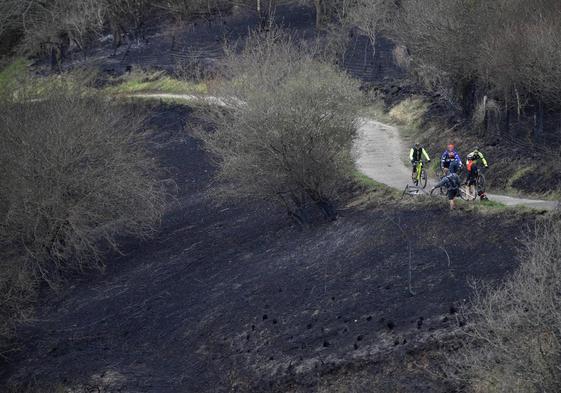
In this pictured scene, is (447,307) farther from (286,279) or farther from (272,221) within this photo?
(272,221)

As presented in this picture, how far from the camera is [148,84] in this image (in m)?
51.7

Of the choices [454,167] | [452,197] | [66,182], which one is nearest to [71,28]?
[66,182]

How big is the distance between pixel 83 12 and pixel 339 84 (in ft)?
81.5

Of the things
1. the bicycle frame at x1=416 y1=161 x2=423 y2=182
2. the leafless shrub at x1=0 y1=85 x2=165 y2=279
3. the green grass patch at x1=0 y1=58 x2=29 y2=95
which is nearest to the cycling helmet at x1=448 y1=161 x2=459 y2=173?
the bicycle frame at x1=416 y1=161 x2=423 y2=182

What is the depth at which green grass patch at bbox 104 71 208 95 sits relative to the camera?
4946 centimetres

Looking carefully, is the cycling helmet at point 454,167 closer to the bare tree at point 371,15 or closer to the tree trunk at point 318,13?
the bare tree at point 371,15

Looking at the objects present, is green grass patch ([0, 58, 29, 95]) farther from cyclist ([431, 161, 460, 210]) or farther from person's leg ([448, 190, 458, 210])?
person's leg ([448, 190, 458, 210])

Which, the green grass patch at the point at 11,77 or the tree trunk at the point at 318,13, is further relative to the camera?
the tree trunk at the point at 318,13

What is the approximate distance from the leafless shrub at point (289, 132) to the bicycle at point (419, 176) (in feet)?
6.21

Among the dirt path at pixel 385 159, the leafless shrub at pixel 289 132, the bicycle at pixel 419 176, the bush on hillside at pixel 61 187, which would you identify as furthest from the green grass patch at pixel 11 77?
the bicycle at pixel 419 176

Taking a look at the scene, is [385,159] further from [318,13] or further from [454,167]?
[318,13]

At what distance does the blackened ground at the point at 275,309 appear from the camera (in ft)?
60.3

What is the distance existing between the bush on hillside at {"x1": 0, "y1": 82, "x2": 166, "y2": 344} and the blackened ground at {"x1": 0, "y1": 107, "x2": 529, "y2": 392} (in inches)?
54.7

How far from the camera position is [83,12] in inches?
1807
